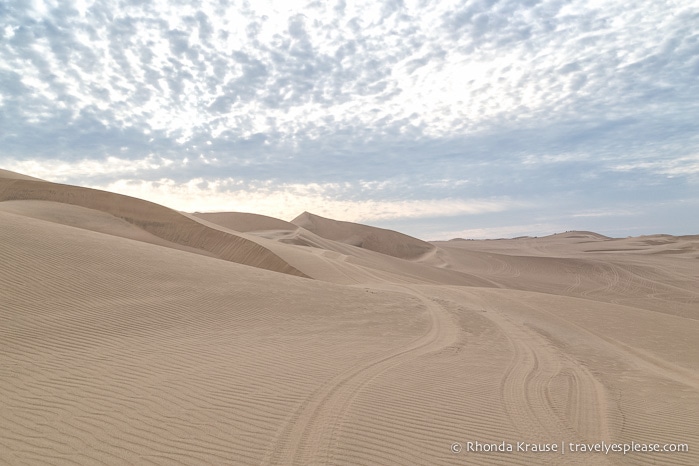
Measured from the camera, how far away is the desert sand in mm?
4492

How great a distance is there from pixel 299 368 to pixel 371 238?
46.2 metres

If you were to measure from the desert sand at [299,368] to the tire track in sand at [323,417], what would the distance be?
0.03m

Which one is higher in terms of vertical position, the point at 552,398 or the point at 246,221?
the point at 246,221

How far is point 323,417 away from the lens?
501 centimetres

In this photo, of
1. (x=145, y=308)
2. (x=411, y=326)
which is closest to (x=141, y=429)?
(x=145, y=308)

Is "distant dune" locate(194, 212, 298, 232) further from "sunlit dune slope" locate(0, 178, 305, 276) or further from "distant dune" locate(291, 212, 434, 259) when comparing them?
"sunlit dune slope" locate(0, 178, 305, 276)

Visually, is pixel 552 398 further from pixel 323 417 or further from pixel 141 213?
pixel 141 213

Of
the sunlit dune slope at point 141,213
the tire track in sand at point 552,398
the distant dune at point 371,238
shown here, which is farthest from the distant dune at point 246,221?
the tire track in sand at point 552,398

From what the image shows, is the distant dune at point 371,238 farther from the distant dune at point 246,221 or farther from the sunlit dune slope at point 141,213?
the sunlit dune slope at point 141,213

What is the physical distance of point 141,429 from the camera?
452cm

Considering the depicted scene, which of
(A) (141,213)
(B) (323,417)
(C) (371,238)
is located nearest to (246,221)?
(C) (371,238)

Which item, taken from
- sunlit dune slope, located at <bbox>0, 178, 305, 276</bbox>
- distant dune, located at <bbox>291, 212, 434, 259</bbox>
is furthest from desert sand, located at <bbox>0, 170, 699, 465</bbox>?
distant dune, located at <bbox>291, 212, 434, 259</bbox>

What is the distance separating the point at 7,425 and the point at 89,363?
199 centimetres

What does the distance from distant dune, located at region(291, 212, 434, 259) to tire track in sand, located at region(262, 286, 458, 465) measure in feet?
A: 140
